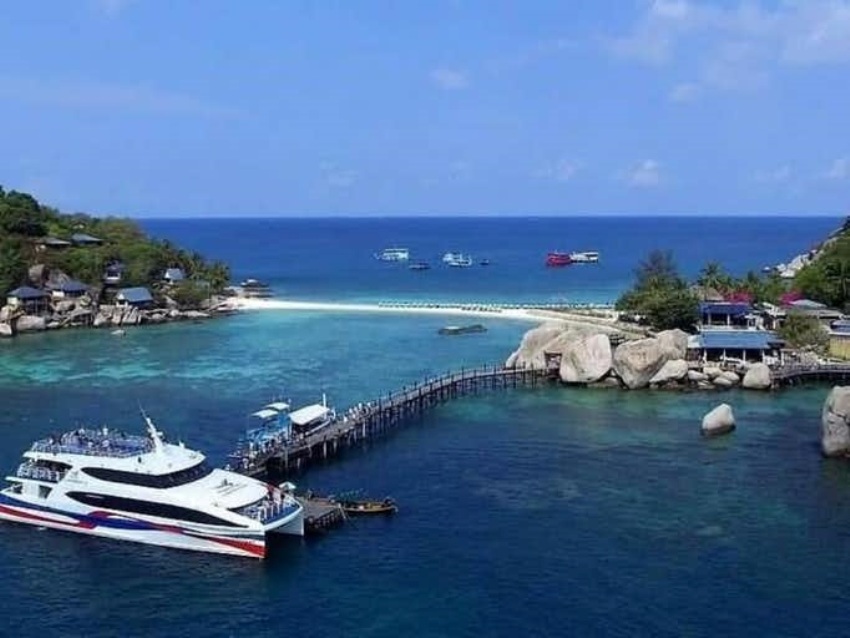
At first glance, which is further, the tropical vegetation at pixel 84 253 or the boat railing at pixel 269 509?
the tropical vegetation at pixel 84 253

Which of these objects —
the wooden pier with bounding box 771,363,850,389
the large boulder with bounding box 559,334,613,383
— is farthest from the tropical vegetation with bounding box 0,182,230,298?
the wooden pier with bounding box 771,363,850,389

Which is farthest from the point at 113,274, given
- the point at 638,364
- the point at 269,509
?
the point at 269,509

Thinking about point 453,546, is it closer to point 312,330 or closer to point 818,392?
point 818,392

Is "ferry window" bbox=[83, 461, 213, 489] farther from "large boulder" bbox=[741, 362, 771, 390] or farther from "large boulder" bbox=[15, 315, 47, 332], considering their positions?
"large boulder" bbox=[15, 315, 47, 332]

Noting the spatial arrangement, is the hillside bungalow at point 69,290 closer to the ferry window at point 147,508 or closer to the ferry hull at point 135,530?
the ferry hull at point 135,530

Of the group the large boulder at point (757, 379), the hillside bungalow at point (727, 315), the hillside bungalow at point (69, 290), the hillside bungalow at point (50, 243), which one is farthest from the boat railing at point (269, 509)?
the hillside bungalow at point (50, 243)
